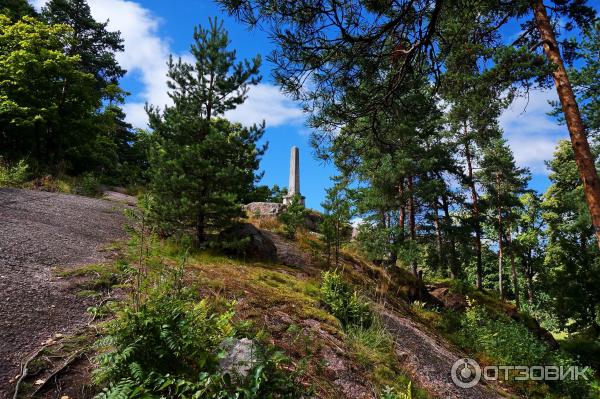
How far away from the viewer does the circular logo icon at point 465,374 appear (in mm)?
4476

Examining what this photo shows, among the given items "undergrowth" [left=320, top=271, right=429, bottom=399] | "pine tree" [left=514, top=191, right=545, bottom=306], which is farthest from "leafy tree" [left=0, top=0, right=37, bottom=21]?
"pine tree" [left=514, top=191, right=545, bottom=306]

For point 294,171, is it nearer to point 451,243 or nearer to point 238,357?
point 451,243

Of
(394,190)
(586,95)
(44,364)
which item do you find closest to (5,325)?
(44,364)

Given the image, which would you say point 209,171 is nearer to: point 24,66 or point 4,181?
point 4,181

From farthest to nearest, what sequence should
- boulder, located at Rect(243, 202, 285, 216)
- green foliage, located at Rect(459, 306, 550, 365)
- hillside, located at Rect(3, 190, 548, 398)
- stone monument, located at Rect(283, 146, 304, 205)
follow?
1. stone monument, located at Rect(283, 146, 304, 205)
2. boulder, located at Rect(243, 202, 285, 216)
3. green foliage, located at Rect(459, 306, 550, 365)
4. hillside, located at Rect(3, 190, 548, 398)

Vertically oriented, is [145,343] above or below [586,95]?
below

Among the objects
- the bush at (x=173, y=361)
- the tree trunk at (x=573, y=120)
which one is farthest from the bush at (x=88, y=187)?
the tree trunk at (x=573, y=120)

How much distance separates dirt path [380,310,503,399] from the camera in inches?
161

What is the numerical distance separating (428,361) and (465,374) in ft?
2.41

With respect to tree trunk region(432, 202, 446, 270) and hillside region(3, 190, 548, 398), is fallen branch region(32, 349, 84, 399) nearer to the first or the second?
hillside region(3, 190, 548, 398)

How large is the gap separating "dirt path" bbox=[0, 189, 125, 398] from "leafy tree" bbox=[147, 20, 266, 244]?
1.39 metres

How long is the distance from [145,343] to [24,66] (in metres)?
15.9

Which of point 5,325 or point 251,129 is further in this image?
point 251,129

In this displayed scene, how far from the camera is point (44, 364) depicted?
254 cm
